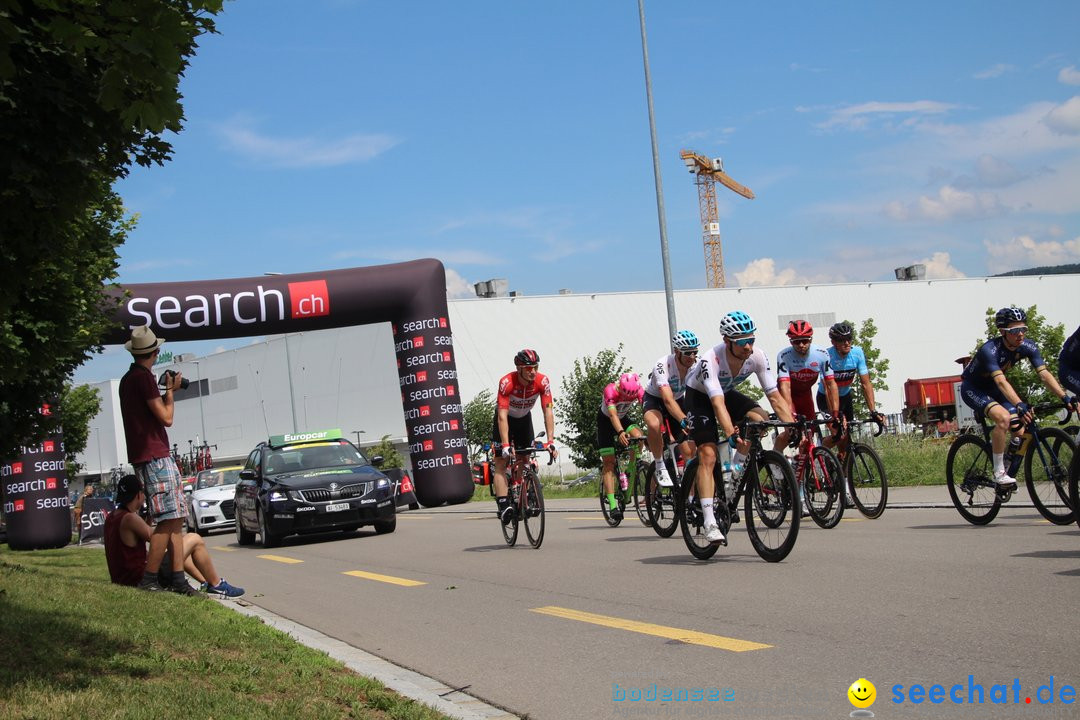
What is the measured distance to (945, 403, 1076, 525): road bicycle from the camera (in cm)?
909

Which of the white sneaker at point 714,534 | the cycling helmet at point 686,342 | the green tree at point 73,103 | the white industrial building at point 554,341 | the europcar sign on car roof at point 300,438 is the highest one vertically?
the white industrial building at point 554,341

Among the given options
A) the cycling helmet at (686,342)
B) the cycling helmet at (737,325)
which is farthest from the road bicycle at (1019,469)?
the cycling helmet at (686,342)

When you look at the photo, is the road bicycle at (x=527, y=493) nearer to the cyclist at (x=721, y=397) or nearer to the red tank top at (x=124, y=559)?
the cyclist at (x=721, y=397)

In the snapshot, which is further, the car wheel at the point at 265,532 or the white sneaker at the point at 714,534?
the car wheel at the point at 265,532

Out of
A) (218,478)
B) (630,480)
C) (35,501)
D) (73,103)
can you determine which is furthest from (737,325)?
(218,478)

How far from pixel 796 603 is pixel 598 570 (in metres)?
2.91

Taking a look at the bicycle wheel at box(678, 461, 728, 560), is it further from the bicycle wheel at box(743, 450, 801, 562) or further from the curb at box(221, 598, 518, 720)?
the curb at box(221, 598, 518, 720)

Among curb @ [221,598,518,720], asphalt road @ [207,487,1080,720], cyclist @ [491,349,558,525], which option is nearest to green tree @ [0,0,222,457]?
curb @ [221,598,518,720]

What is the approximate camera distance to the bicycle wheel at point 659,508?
11766 mm

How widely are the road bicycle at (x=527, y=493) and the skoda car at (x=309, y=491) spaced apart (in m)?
4.49

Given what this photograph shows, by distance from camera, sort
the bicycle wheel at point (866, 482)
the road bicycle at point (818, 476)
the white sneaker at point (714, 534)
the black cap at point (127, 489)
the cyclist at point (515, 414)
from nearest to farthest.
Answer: the white sneaker at point (714, 534) < the black cap at point (127, 489) < the road bicycle at point (818, 476) < the bicycle wheel at point (866, 482) < the cyclist at point (515, 414)

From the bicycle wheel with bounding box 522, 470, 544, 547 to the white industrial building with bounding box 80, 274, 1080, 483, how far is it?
161 ft

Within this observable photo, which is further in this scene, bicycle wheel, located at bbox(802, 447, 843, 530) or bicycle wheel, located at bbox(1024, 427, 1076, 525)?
bicycle wheel, located at bbox(802, 447, 843, 530)

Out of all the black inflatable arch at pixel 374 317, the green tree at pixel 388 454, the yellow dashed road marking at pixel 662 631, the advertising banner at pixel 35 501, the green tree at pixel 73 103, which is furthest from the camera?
the green tree at pixel 388 454
